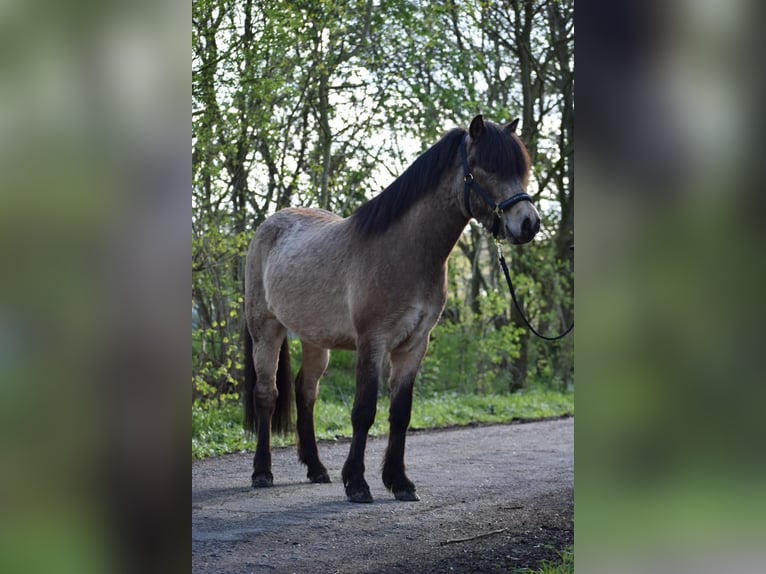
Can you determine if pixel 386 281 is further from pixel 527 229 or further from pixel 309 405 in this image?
pixel 309 405

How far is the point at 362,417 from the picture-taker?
430 centimetres

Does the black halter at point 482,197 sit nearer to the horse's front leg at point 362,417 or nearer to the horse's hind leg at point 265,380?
the horse's front leg at point 362,417

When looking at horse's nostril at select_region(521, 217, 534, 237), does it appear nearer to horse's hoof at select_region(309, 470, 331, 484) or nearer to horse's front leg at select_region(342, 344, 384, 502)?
horse's front leg at select_region(342, 344, 384, 502)

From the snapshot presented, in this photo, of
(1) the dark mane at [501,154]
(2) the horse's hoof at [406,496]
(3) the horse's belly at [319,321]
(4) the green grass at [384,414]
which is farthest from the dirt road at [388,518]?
(1) the dark mane at [501,154]

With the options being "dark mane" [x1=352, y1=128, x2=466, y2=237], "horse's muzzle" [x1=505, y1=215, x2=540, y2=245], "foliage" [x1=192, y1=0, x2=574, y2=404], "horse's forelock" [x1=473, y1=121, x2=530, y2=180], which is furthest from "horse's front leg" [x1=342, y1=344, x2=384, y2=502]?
"foliage" [x1=192, y1=0, x2=574, y2=404]

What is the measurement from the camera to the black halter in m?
3.91

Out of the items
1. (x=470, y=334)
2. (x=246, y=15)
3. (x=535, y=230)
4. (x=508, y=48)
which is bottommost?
(x=470, y=334)

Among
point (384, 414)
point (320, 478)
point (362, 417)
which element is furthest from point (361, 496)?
point (384, 414)

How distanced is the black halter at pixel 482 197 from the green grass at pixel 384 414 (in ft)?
7.25

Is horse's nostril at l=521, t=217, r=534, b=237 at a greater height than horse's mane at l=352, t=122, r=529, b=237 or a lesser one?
lesser
